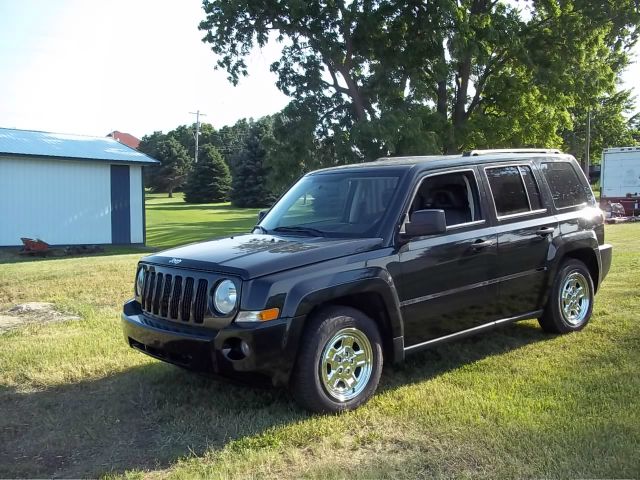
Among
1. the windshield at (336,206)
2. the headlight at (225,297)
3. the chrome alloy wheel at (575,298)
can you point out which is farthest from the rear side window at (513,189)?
the headlight at (225,297)

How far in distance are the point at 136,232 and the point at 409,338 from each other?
20.4 metres

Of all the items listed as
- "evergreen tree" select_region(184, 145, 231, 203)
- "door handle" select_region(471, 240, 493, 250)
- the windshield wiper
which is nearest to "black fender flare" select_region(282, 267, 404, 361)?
the windshield wiper

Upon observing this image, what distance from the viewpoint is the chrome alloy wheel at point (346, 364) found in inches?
174

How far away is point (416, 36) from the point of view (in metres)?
24.9

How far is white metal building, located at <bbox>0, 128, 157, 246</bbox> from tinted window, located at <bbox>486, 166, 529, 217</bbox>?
18.8 m

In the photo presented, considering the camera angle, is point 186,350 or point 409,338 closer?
point 186,350

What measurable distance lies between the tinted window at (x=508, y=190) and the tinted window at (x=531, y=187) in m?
0.07

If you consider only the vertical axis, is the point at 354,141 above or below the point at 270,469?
above

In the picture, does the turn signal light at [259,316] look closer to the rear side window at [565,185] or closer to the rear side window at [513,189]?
the rear side window at [513,189]

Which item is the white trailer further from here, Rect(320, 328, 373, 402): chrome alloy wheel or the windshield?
Rect(320, 328, 373, 402): chrome alloy wheel

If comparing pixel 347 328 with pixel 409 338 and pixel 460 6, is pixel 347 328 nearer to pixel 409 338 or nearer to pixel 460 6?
pixel 409 338

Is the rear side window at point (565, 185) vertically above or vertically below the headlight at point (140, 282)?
above

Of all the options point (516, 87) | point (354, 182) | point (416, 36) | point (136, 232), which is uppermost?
point (416, 36)

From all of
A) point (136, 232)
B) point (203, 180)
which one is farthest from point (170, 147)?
point (136, 232)
